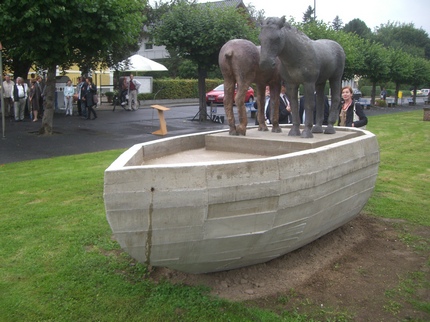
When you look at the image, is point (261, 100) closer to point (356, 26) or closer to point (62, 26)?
Answer: point (62, 26)

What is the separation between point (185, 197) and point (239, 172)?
0.50 metres

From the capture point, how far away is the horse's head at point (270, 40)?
429 centimetres

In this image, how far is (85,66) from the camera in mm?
21531

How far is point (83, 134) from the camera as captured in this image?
14586 millimetres

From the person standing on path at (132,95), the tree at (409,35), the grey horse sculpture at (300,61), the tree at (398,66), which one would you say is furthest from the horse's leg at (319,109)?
the tree at (409,35)

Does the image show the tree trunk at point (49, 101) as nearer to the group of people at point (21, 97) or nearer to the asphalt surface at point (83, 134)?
the asphalt surface at point (83, 134)

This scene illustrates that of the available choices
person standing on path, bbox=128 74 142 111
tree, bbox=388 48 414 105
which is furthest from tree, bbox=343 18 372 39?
person standing on path, bbox=128 74 142 111

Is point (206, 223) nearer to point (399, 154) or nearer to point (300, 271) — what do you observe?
point (300, 271)

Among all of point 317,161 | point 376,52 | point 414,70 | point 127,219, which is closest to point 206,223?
point 127,219

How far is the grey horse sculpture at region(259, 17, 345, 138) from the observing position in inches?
170

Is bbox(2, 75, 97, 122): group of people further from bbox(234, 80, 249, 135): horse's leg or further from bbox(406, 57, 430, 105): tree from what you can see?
bbox(406, 57, 430, 105): tree

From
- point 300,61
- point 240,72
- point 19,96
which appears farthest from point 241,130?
point 19,96

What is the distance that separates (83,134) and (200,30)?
5.90 m

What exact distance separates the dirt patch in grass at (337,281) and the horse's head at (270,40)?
6.54 feet
